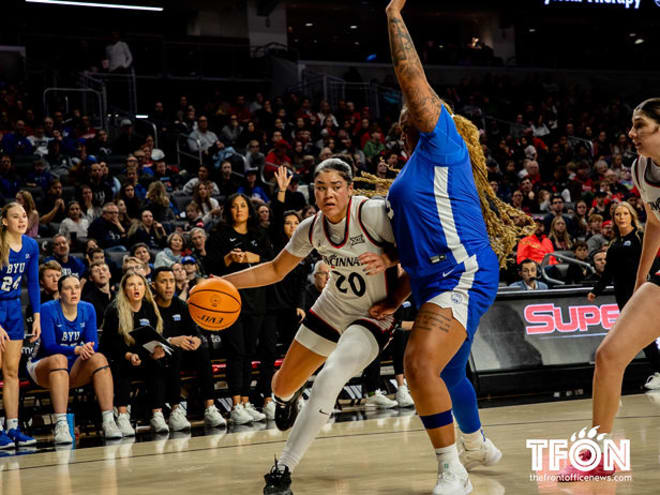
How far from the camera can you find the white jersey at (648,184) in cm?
420

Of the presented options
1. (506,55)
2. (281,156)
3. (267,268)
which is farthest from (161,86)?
(267,268)

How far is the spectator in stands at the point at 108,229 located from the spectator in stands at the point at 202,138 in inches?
224

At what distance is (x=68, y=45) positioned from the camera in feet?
66.2

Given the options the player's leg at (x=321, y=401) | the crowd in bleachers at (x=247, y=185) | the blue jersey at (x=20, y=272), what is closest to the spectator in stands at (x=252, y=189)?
the crowd in bleachers at (x=247, y=185)

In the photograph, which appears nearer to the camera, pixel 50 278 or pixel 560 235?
pixel 50 278

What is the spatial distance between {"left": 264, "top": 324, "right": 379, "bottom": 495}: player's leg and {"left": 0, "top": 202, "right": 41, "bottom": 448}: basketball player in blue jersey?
12.1 ft

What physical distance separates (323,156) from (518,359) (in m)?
6.87

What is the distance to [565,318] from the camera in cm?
895

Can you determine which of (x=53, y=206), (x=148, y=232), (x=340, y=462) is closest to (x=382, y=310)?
(x=340, y=462)

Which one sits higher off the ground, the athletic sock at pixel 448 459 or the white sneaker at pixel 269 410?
the athletic sock at pixel 448 459

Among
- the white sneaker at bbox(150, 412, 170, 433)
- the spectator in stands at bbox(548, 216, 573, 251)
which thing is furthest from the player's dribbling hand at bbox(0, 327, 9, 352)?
the spectator in stands at bbox(548, 216, 573, 251)

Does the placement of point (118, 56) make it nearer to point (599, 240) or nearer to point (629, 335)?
point (599, 240)

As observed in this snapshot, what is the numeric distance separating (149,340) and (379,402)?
2437 mm

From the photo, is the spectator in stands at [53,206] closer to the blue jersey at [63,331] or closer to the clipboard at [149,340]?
the blue jersey at [63,331]
